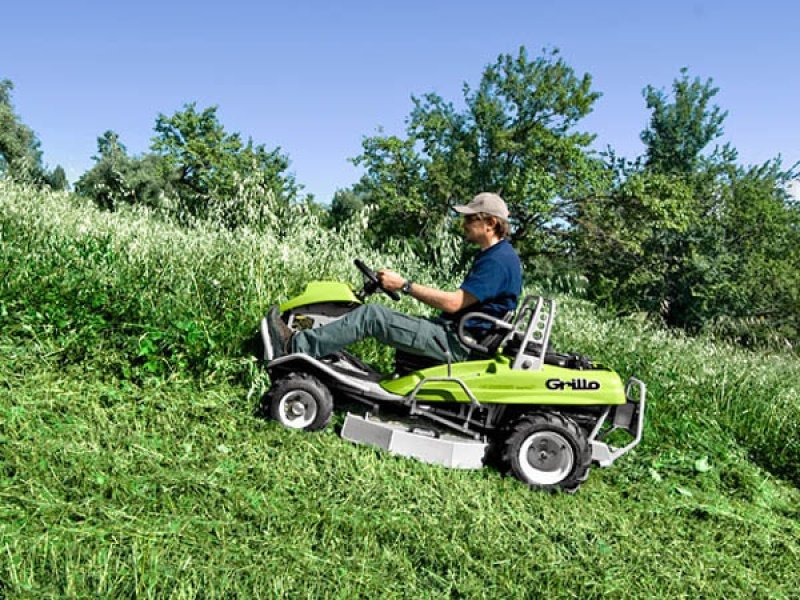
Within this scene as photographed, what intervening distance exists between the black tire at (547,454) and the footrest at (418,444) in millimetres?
218

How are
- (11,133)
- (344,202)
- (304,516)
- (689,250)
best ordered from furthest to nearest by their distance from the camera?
(11,133) → (344,202) → (689,250) → (304,516)

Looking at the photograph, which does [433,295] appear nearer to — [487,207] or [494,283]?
[494,283]

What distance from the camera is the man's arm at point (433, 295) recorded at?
442cm

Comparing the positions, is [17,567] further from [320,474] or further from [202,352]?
[202,352]

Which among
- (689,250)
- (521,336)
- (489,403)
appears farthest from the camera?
(689,250)

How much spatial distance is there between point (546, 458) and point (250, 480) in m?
1.78

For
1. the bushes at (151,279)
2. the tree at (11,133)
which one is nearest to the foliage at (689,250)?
the bushes at (151,279)

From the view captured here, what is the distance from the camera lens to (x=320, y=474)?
4.10 meters

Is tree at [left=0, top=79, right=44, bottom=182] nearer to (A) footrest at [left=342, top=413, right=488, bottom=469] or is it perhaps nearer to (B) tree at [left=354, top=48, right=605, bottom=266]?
(B) tree at [left=354, top=48, right=605, bottom=266]

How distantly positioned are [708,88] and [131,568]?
34033 millimetres

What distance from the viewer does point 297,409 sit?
185 inches

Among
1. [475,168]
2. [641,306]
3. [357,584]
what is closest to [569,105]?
[475,168]

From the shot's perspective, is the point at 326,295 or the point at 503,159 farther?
the point at 503,159

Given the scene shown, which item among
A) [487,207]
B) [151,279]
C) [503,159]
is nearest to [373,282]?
[487,207]
